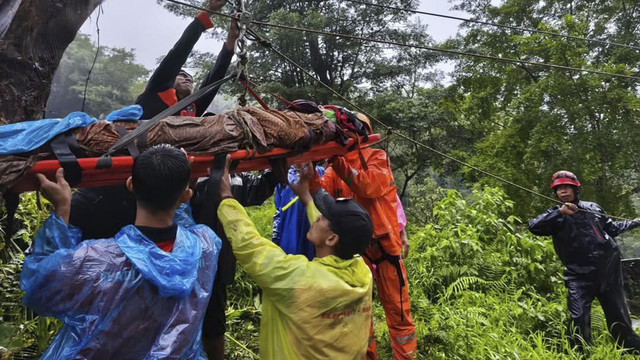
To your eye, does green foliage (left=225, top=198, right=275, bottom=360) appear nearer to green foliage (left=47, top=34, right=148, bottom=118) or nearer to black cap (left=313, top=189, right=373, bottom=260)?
black cap (left=313, top=189, right=373, bottom=260)

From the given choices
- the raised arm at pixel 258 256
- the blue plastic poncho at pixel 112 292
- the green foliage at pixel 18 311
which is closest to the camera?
the blue plastic poncho at pixel 112 292

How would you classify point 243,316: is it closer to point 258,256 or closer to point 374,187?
point 374,187

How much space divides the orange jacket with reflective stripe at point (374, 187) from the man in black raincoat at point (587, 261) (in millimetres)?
1918

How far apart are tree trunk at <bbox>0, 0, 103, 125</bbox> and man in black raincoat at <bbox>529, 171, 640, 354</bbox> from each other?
171 inches

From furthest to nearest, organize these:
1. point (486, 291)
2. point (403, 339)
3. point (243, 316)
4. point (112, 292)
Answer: point (486, 291)
point (243, 316)
point (403, 339)
point (112, 292)

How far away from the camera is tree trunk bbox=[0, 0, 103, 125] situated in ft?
7.24

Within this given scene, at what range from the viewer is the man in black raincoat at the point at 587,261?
13.0 ft

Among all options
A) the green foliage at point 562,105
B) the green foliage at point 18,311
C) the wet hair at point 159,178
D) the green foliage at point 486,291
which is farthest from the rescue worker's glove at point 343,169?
the green foliage at point 562,105

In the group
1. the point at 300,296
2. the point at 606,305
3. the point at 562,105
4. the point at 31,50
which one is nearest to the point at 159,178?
the point at 300,296

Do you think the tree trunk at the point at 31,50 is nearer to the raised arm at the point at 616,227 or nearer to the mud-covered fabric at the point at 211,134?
the mud-covered fabric at the point at 211,134

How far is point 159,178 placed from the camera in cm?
146

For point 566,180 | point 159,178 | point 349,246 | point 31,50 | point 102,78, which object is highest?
point 102,78

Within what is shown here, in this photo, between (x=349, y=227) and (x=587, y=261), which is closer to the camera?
(x=349, y=227)

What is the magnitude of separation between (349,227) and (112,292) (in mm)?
1009
